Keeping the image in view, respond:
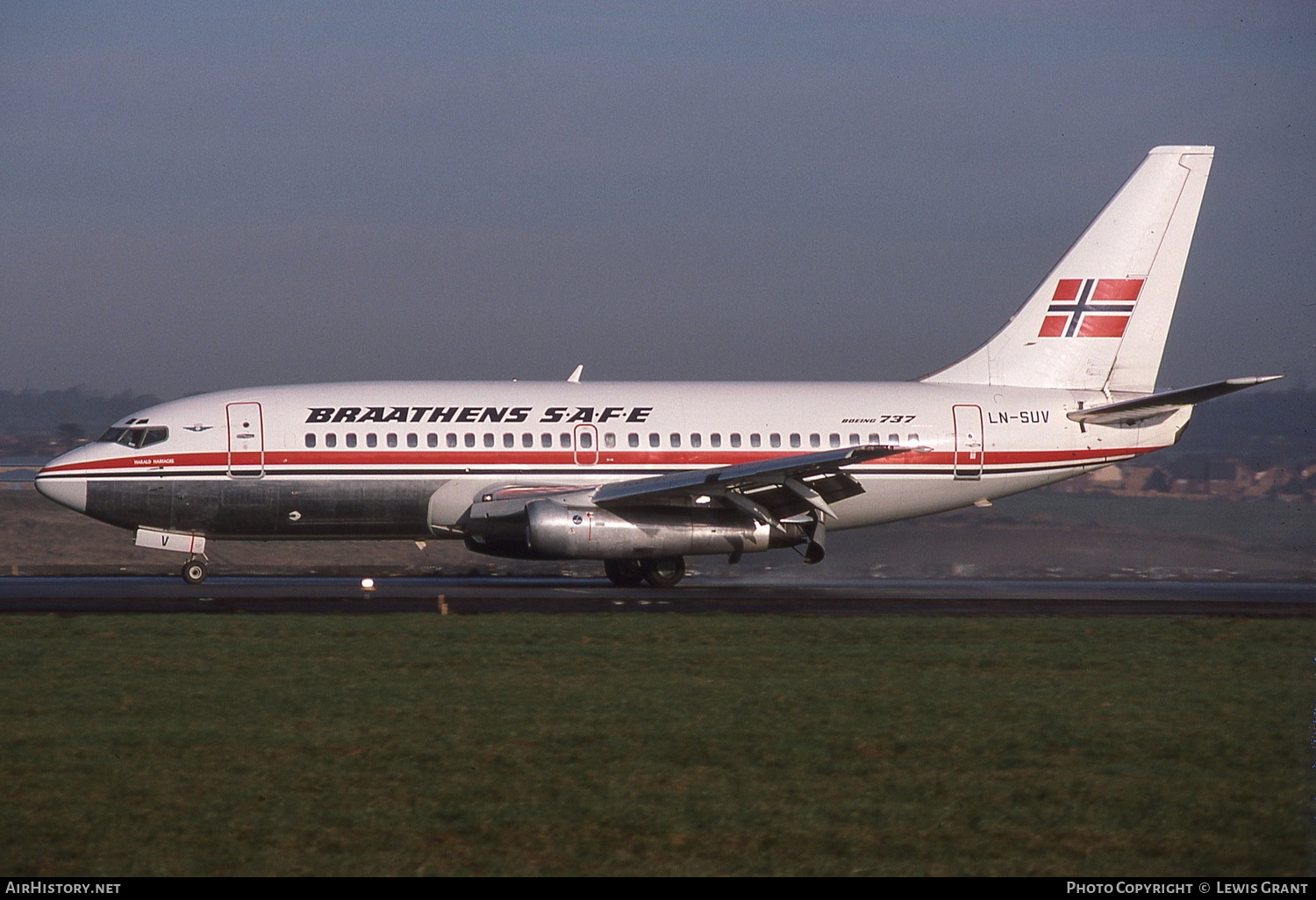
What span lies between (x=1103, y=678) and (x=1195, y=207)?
17.6 m

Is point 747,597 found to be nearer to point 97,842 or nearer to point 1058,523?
point 1058,523

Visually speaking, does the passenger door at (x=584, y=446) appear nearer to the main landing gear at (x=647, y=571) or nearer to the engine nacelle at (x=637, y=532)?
the engine nacelle at (x=637, y=532)

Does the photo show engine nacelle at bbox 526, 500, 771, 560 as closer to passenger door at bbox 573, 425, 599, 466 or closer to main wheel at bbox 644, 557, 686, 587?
main wheel at bbox 644, 557, 686, 587

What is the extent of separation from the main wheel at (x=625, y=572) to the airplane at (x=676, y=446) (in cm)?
4

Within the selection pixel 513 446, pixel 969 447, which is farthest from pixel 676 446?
pixel 969 447

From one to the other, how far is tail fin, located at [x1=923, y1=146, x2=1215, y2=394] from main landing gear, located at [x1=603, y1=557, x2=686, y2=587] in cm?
679

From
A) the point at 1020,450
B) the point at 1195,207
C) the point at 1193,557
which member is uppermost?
the point at 1195,207

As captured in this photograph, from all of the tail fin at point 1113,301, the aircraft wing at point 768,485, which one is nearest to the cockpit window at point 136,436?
the aircraft wing at point 768,485

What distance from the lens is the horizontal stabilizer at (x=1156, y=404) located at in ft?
79.3

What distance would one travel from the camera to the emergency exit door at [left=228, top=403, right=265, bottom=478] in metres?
25.0

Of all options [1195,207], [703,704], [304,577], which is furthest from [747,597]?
[1195,207]

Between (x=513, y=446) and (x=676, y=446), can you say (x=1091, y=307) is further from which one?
(x=513, y=446)

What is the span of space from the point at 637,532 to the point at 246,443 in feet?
23.3

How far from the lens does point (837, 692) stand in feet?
42.0
